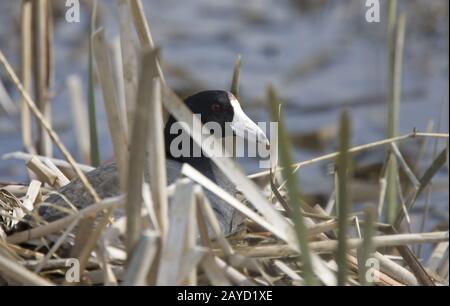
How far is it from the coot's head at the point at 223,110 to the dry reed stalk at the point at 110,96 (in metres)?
0.75

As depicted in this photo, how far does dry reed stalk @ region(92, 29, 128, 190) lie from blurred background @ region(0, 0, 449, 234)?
2361 millimetres

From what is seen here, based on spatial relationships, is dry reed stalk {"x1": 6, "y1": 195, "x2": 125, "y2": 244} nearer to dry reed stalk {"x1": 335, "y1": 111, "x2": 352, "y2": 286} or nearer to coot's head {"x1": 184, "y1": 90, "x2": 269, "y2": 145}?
dry reed stalk {"x1": 335, "y1": 111, "x2": 352, "y2": 286}

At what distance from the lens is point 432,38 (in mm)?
6012

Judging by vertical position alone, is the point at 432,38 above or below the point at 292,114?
above

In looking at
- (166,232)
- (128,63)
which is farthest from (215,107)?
(166,232)

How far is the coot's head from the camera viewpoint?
2.82m

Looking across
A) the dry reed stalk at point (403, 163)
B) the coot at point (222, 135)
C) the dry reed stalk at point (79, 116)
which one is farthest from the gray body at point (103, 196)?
the dry reed stalk at point (79, 116)

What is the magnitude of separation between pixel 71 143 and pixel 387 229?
9.49ft

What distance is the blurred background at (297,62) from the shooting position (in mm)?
5035

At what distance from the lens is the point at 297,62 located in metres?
6.12

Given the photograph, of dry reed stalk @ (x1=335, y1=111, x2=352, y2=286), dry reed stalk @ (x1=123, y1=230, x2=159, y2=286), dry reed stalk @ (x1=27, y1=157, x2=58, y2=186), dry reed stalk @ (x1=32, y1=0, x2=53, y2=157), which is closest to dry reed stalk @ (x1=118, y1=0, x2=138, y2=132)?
dry reed stalk @ (x1=123, y1=230, x2=159, y2=286)

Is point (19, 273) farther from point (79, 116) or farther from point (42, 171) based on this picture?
point (79, 116)

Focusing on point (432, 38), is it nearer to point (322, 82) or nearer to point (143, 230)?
point (322, 82)
